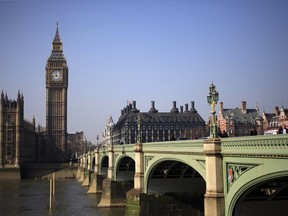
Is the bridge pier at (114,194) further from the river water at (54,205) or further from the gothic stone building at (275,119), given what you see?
the gothic stone building at (275,119)

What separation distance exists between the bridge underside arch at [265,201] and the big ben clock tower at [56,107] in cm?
13678

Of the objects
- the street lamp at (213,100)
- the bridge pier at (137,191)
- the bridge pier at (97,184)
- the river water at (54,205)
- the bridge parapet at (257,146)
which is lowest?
the river water at (54,205)

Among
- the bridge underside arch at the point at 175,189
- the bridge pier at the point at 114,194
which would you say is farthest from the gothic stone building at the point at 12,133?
the bridge underside arch at the point at 175,189

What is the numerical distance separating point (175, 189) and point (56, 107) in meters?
126

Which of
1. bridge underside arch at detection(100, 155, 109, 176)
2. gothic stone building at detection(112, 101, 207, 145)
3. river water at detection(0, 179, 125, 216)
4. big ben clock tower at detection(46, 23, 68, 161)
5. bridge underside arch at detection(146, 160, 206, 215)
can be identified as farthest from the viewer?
gothic stone building at detection(112, 101, 207, 145)

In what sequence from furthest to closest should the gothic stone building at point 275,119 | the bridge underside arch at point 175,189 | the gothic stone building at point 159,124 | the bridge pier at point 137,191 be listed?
the gothic stone building at point 159,124 → the gothic stone building at point 275,119 → the bridge pier at point 137,191 → the bridge underside arch at point 175,189

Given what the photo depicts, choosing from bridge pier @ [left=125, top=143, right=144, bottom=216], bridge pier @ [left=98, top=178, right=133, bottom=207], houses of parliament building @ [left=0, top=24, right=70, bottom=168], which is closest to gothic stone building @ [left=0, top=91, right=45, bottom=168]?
houses of parliament building @ [left=0, top=24, right=70, bottom=168]

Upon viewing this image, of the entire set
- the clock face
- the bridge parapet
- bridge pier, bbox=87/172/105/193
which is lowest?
bridge pier, bbox=87/172/105/193

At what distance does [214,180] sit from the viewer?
2247cm

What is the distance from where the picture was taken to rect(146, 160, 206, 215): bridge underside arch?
38.6 m

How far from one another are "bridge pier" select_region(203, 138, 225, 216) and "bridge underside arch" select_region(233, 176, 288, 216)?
3.14 ft

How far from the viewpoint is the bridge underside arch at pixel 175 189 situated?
38594 mm

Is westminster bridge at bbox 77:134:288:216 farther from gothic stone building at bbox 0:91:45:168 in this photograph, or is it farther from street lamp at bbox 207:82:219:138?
gothic stone building at bbox 0:91:45:168

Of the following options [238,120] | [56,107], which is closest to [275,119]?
[238,120]
